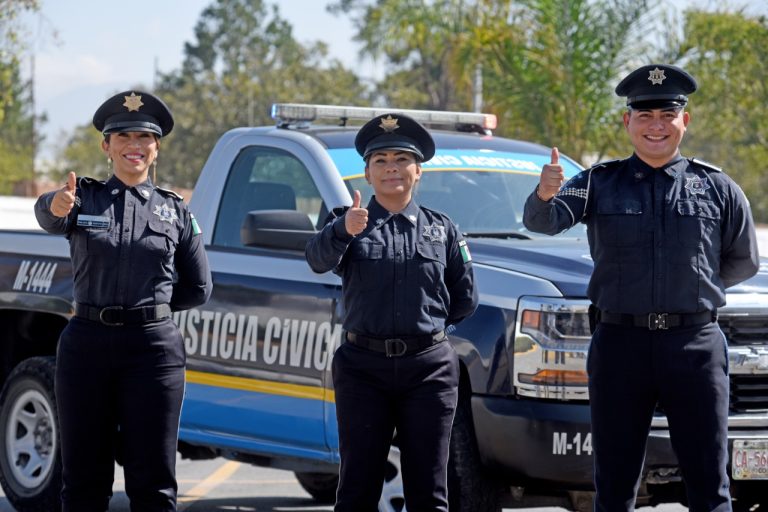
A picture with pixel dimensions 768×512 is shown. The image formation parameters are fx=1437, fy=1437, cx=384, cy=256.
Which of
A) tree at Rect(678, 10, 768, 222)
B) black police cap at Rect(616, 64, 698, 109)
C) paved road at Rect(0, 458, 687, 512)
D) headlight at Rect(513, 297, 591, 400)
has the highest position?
tree at Rect(678, 10, 768, 222)

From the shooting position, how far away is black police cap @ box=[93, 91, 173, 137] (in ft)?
17.3

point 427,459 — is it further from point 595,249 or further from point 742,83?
point 742,83

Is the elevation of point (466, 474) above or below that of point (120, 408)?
below

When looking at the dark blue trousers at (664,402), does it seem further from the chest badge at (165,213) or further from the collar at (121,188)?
the collar at (121,188)

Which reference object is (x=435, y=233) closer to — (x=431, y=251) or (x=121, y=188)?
(x=431, y=251)

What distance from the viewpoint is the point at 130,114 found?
5.29 metres

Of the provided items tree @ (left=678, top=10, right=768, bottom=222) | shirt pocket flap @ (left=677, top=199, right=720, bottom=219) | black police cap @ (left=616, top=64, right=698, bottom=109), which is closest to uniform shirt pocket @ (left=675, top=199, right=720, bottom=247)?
shirt pocket flap @ (left=677, top=199, right=720, bottom=219)

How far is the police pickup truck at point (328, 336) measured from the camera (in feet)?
18.0

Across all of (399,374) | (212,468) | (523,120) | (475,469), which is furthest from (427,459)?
(523,120)

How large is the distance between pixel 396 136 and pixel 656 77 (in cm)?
92

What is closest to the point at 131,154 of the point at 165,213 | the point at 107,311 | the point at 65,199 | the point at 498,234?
the point at 165,213

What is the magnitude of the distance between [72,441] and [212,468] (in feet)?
13.7

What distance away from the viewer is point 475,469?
5.63 m

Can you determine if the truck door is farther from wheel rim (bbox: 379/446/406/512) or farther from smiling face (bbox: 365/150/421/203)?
smiling face (bbox: 365/150/421/203)
